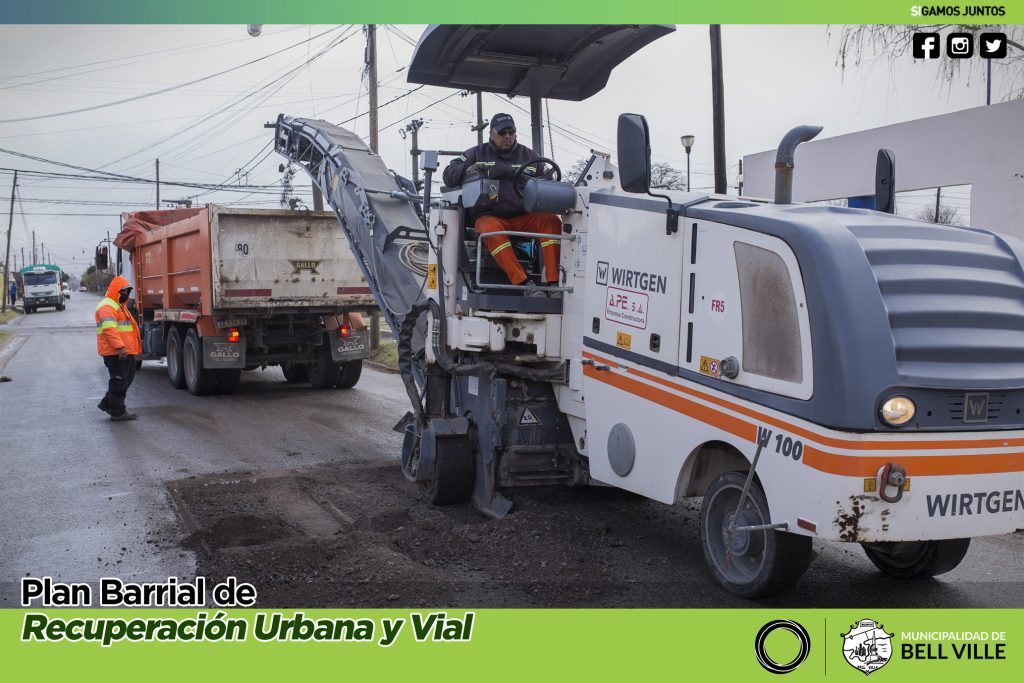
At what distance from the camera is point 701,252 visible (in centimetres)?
454

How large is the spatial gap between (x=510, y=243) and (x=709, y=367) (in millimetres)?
2136

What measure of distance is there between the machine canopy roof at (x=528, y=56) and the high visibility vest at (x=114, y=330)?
527 centimetres

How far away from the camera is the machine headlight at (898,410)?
374 cm

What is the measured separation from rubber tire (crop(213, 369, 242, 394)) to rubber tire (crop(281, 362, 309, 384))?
1229mm

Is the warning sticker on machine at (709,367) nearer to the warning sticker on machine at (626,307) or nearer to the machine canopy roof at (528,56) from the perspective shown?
the warning sticker on machine at (626,307)

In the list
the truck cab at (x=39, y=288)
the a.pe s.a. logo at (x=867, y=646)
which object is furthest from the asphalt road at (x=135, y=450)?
the truck cab at (x=39, y=288)

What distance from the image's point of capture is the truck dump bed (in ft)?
39.1

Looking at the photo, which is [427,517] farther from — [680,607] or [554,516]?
[680,607]

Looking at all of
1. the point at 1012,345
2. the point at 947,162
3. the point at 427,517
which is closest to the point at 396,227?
the point at 427,517

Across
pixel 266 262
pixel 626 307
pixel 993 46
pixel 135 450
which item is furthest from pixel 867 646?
pixel 266 262

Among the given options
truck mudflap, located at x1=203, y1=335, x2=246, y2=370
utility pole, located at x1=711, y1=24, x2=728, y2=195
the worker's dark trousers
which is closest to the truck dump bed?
truck mudflap, located at x1=203, y1=335, x2=246, y2=370

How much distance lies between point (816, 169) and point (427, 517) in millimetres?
10596

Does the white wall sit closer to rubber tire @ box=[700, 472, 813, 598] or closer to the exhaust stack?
the exhaust stack

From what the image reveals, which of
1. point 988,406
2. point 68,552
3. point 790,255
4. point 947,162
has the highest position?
point 947,162
